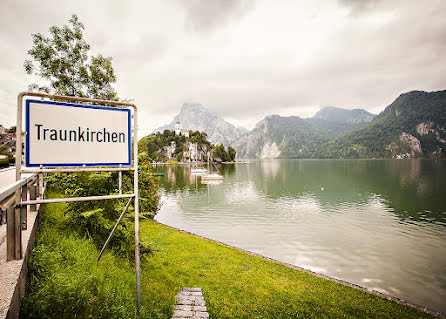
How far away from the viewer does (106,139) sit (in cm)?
436

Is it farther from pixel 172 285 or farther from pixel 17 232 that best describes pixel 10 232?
pixel 172 285

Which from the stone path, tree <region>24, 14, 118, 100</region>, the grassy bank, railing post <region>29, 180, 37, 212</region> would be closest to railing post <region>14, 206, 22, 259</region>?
the grassy bank

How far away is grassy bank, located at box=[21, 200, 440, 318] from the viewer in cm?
384

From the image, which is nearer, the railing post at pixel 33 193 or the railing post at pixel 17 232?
the railing post at pixel 17 232

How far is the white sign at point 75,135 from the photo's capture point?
3.75 metres

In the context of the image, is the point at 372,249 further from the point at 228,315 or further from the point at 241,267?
the point at 228,315

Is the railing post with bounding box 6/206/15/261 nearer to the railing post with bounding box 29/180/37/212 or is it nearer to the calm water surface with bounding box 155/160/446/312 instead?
the railing post with bounding box 29/180/37/212

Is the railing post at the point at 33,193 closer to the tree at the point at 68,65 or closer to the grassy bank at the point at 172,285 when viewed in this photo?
the grassy bank at the point at 172,285

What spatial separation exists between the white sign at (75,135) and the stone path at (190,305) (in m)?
4.07

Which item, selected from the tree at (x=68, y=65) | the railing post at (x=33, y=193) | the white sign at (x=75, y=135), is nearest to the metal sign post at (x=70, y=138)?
the white sign at (x=75, y=135)

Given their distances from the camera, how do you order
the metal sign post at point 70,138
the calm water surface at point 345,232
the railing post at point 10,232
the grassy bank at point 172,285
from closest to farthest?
the railing post at point 10,232 → the metal sign post at point 70,138 → the grassy bank at point 172,285 → the calm water surface at point 345,232

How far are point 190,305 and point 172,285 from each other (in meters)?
1.72

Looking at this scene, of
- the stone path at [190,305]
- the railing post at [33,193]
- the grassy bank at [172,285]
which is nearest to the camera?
the grassy bank at [172,285]

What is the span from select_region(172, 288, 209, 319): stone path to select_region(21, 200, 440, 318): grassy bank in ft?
0.80
